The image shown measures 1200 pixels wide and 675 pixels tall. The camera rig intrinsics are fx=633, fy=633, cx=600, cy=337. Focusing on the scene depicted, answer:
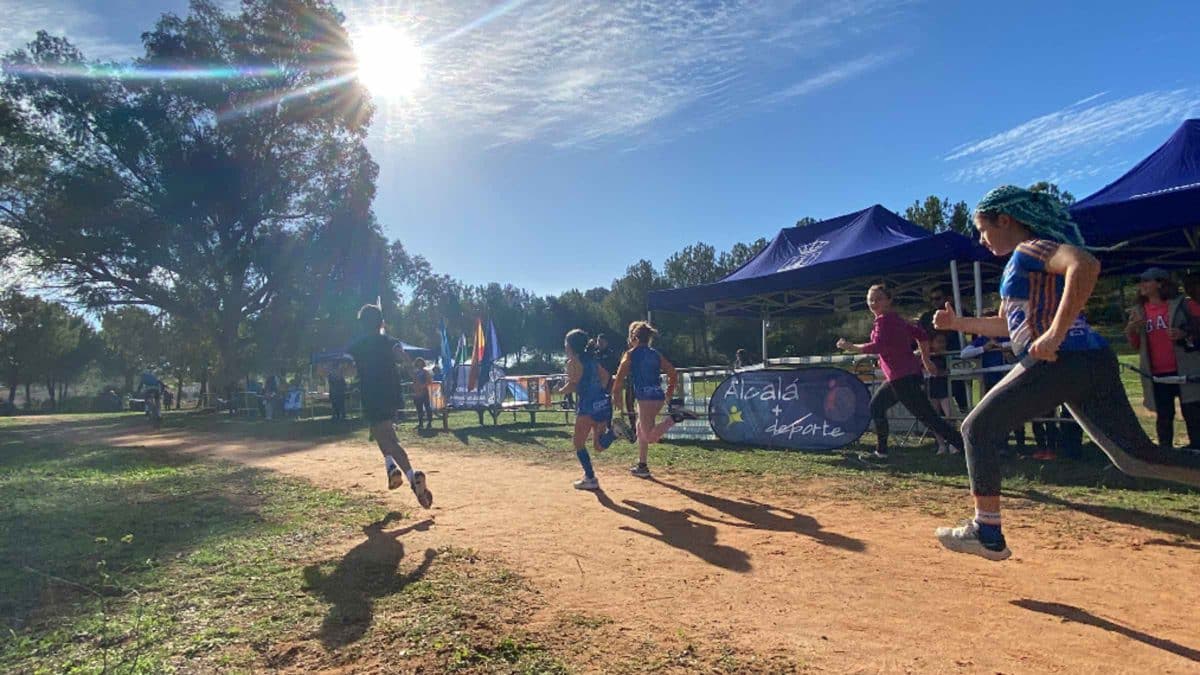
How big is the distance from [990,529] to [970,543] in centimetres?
13

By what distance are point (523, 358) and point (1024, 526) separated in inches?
2540

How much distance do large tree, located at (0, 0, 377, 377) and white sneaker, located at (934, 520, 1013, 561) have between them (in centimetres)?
3169

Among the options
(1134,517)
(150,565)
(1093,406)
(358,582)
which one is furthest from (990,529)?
(150,565)

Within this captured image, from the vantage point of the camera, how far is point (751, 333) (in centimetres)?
4403

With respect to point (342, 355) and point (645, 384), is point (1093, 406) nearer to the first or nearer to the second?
point (645, 384)

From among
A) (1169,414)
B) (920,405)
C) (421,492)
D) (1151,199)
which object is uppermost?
(1151,199)

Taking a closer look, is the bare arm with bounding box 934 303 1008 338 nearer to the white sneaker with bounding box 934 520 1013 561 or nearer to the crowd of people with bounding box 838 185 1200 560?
the crowd of people with bounding box 838 185 1200 560

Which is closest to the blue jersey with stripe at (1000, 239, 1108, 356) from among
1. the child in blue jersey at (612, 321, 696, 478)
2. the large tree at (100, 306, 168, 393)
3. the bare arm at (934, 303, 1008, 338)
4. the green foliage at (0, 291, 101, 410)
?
the bare arm at (934, 303, 1008, 338)

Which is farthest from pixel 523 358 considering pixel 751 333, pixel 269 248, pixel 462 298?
pixel 269 248

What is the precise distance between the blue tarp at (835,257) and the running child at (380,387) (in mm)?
6858

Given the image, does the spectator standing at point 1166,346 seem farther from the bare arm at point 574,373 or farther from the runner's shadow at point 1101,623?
the bare arm at point 574,373

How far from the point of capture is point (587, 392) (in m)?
7.36

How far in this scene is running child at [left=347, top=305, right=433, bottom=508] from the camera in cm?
654

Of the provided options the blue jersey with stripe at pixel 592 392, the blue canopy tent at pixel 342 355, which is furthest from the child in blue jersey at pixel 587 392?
the blue canopy tent at pixel 342 355
